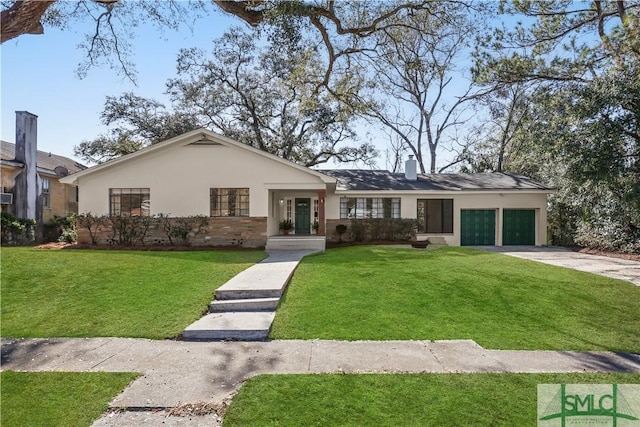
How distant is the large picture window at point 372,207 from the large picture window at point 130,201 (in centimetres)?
940

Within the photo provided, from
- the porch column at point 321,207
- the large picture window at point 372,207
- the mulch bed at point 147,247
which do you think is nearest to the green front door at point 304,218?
the large picture window at point 372,207

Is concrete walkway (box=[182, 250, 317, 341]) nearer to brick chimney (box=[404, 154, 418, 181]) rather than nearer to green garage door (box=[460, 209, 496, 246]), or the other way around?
green garage door (box=[460, 209, 496, 246])

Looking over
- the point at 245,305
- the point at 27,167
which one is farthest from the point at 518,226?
the point at 27,167

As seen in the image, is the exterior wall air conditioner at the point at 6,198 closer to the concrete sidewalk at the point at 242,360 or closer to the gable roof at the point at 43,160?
the gable roof at the point at 43,160

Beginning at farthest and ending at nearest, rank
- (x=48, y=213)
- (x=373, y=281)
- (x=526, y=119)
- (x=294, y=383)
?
(x=48, y=213), (x=526, y=119), (x=373, y=281), (x=294, y=383)

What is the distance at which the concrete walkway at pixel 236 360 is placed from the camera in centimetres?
394

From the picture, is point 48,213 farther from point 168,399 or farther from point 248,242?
point 168,399

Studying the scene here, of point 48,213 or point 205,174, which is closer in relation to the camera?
point 205,174

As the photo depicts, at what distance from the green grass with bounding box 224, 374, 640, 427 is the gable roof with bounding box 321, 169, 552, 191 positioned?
15.3 m

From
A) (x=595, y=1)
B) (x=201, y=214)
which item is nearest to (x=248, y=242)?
(x=201, y=214)

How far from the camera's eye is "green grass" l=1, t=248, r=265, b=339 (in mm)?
5895

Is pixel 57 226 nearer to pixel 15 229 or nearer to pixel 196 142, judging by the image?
pixel 15 229

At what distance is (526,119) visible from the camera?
605 inches

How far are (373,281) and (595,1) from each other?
12.5 meters
